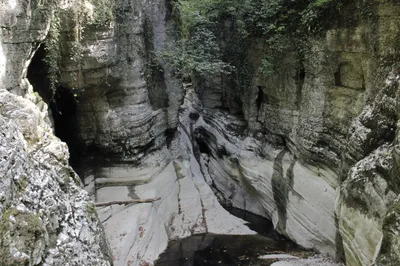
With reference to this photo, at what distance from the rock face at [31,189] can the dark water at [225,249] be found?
5.36 meters

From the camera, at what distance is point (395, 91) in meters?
6.25

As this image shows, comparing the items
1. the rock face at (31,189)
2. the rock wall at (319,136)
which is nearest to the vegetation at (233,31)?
the rock wall at (319,136)

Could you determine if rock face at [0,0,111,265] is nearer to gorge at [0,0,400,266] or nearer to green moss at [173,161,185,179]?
gorge at [0,0,400,266]

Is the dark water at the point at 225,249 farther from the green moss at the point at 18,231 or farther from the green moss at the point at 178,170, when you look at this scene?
the green moss at the point at 18,231

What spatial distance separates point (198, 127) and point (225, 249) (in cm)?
719

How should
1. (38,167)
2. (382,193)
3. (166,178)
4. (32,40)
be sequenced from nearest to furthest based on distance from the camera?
(38,167) → (382,193) → (32,40) → (166,178)

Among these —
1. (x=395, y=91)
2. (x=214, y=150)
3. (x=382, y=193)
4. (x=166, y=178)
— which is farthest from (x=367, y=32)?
(x=214, y=150)

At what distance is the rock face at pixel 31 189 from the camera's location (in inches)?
148

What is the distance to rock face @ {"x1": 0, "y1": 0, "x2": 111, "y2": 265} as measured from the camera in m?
3.77

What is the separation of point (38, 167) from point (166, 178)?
8.07 meters

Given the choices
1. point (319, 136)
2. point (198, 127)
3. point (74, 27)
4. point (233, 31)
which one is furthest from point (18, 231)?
point (198, 127)

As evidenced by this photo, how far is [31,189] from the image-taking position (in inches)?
172

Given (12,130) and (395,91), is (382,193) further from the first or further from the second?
(12,130)

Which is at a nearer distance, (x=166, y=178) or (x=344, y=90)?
(x=344, y=90)
